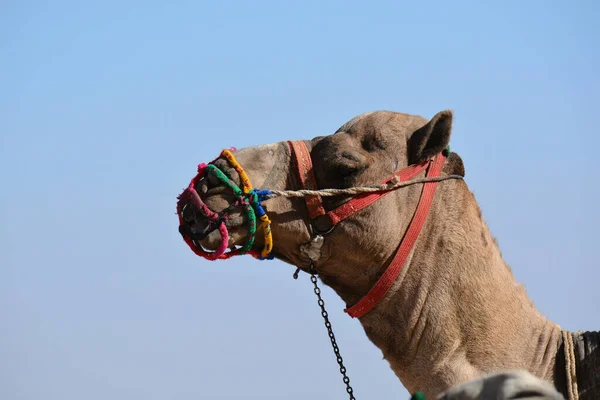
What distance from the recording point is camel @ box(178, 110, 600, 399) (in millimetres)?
6051

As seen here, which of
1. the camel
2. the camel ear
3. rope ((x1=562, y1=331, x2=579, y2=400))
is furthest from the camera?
the camel ear

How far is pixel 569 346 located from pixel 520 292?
486mm

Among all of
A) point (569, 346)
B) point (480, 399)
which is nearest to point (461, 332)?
point (569, 346)

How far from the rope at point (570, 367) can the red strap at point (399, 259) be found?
1238 millimetres

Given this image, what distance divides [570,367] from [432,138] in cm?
180

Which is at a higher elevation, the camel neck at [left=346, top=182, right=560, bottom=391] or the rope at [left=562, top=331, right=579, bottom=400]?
the camel neck at [left=346, top=182, right=560, bottom=391]

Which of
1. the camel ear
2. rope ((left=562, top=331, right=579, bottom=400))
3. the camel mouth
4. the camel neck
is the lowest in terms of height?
rope ((left=562, top=331, right=579, bottom=400))

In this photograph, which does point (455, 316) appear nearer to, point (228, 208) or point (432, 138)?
point (432, 138)

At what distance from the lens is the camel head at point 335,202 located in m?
6.12

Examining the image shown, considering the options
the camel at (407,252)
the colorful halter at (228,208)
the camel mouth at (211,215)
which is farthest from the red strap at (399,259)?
the camel mouth at (211,215)

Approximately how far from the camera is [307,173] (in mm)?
6344

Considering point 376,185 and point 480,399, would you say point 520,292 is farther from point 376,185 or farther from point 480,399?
point 480,399

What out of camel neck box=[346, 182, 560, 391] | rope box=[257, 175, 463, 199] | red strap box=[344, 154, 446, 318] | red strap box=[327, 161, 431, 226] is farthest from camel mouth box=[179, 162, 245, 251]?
camel neck box=[346, 182, 560, 391]

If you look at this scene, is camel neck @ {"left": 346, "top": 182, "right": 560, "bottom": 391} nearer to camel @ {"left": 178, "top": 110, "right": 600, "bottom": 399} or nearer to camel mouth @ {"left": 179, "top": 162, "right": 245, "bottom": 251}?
camel @ {"left": 178, "top": 110, "right": 600, "bottom": 399}
